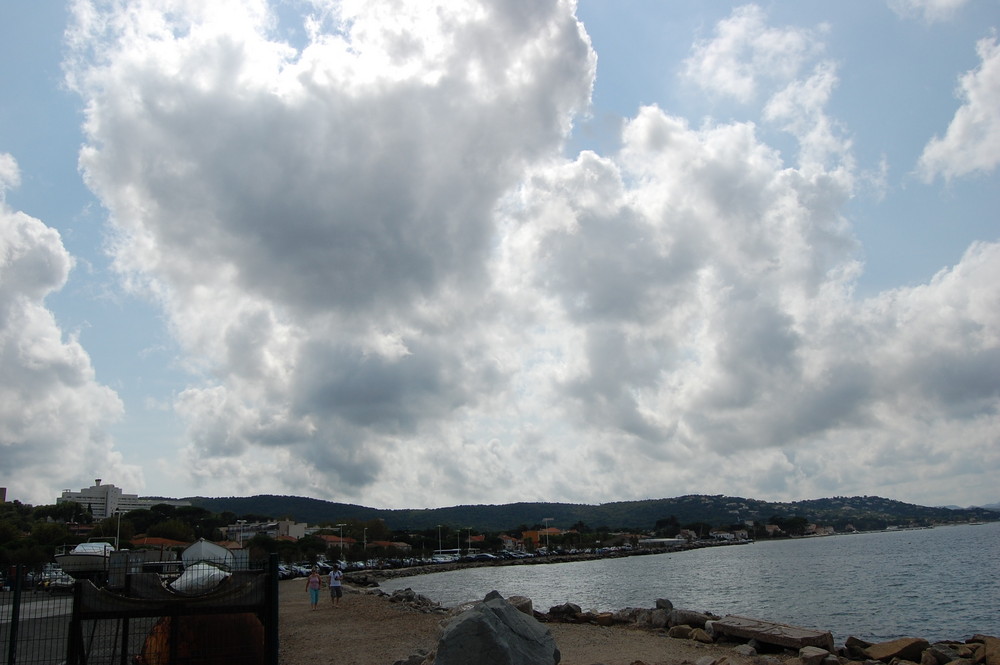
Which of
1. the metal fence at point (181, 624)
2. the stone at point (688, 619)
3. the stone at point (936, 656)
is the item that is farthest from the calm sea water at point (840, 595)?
the metal fence at point (181, 624)

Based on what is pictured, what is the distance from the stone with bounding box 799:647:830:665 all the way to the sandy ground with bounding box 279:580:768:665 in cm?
141

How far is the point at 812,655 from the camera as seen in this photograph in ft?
60.2

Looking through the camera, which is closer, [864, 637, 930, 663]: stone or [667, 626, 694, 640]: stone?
[864, 637, 930, 663]: stone

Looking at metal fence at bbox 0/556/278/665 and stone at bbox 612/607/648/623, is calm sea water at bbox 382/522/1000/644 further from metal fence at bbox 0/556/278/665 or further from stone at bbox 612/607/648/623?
metal fence at bbox 0/556/278/665

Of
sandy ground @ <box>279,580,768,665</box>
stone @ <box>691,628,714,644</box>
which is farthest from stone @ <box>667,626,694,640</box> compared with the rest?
sandy ground @ <box>279,580,768,665</box>

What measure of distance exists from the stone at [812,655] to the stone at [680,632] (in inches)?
223

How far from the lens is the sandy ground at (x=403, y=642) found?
1794 cm

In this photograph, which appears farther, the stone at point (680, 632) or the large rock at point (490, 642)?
the stone at point (680, 632)

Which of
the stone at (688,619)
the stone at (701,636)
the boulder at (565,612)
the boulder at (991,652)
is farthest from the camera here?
the boulder at (565,612)

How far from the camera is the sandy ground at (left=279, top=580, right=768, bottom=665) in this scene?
1794cm

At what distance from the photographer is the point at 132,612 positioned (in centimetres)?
1005

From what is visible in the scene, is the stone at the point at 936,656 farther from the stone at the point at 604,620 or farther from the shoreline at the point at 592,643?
the stone at the point at 604,620

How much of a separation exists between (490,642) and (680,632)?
15545mm

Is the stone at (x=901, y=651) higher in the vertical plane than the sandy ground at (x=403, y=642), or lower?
lower
